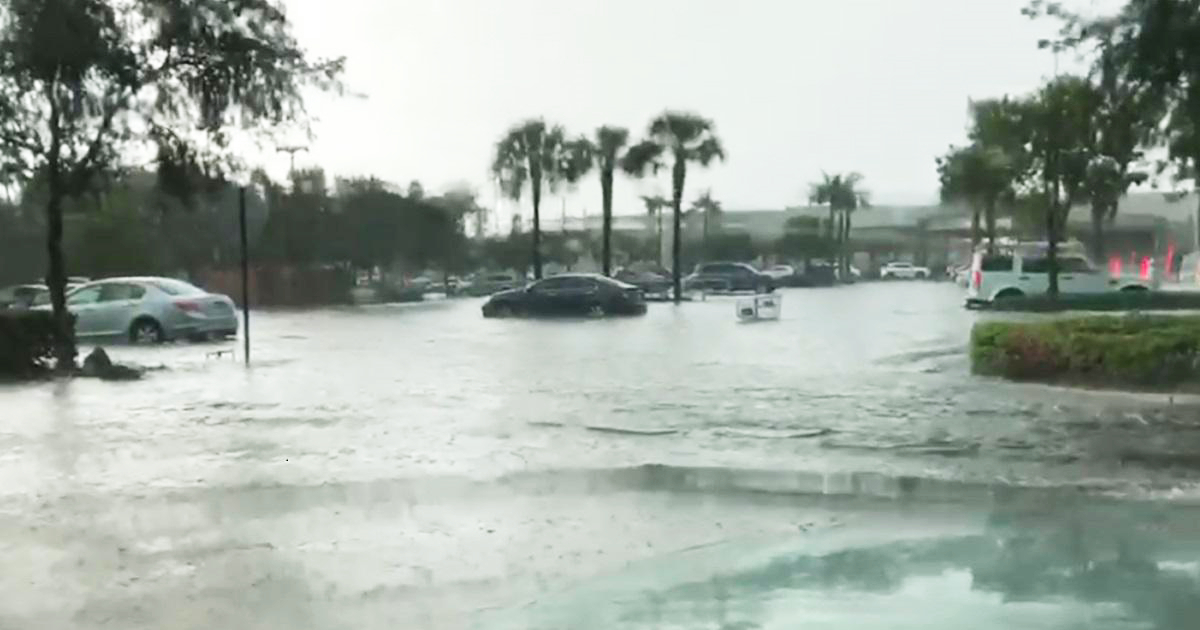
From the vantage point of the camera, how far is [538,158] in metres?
79.4

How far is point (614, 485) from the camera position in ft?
42.9

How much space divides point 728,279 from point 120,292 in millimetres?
44146

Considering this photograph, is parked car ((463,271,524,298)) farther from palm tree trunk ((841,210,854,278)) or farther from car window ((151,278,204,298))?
car window ((151,278,204,298))

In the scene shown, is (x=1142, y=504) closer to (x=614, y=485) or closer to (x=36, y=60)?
(x=614, y=485)

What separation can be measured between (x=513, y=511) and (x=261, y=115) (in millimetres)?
15830

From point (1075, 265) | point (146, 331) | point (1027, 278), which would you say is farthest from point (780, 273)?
point (146, 331)

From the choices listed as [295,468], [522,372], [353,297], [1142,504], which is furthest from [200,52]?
[353,297]

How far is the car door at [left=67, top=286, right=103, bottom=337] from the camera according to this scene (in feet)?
112

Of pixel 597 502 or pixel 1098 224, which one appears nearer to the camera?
pixel 597 502

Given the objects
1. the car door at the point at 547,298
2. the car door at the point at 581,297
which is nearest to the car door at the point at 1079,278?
the car door at the point at 581,297

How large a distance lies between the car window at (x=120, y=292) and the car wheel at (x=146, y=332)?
25.0 inches

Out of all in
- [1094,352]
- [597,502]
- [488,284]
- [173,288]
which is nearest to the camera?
[597,502]

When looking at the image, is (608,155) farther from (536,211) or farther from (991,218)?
(991,218)

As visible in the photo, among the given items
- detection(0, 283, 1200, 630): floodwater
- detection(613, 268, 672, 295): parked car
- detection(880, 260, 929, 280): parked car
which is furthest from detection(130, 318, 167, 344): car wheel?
detection(880, 260, 929, 280): parked car
